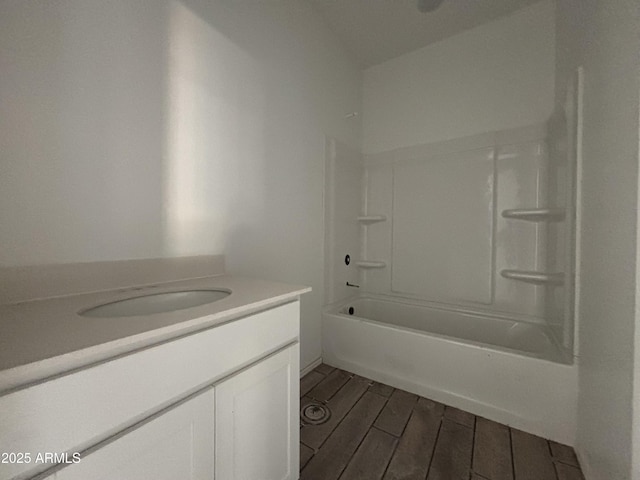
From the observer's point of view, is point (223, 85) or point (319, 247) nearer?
point (223, 85)

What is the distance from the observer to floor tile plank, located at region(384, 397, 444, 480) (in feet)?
3.08

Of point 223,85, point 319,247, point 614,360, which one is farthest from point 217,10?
point 614,360

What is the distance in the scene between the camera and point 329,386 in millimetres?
1505

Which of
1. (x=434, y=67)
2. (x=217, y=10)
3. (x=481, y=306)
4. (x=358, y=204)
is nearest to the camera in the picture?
(x=217, y=10)

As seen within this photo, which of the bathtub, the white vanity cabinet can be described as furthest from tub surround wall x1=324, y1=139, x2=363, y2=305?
the white vanity cabinet

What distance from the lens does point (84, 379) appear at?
39cm

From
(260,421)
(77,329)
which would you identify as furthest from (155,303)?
(260,421)

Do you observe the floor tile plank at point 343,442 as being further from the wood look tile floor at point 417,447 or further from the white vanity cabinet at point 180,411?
the white vanity cabinet at point 180,411

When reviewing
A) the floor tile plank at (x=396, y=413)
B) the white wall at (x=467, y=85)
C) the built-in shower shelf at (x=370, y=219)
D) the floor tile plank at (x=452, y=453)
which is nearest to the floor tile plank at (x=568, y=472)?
the floor tile plank at (x=452, y=453)

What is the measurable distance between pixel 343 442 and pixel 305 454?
0.18m

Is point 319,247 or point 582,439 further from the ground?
point 319,247

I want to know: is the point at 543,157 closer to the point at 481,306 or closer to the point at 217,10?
the point at 481,306

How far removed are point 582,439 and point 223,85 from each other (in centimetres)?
220

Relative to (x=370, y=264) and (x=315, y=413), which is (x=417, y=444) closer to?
(x=315, y=413)
